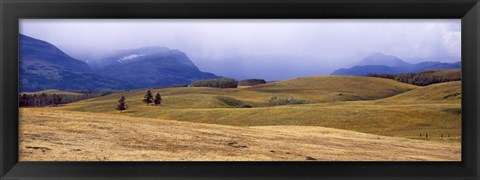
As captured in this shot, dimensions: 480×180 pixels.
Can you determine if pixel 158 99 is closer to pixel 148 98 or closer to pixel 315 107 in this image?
pixel 148 98

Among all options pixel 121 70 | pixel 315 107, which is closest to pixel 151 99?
pixel 121 70

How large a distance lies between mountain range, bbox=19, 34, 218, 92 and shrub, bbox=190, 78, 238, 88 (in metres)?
0.04

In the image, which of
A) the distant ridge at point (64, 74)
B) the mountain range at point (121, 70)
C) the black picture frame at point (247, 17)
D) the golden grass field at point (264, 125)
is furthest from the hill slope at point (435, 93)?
the distant ridge at point (64, 74)

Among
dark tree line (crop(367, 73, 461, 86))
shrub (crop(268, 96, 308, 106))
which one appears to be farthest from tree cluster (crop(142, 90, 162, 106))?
dark tree line (crop(367, 73, 461, 86))

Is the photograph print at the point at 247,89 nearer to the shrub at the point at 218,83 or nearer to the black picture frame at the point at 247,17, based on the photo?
the shrub at the point at 218,83

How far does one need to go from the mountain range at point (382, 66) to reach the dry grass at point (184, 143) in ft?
1.66

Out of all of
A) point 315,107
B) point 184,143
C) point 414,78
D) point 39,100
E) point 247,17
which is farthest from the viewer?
point 315,107

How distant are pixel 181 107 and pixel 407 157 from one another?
67.1 inches

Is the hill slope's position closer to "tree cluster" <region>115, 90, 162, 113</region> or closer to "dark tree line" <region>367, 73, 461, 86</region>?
"dark tree line" <region>367, 73, 461, 86</region>

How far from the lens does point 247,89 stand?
3314mm

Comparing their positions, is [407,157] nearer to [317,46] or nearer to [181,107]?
[317,46]

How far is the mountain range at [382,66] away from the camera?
3441 millimetres

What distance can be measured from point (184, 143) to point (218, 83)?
540 mm

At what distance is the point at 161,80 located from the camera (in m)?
3.31
